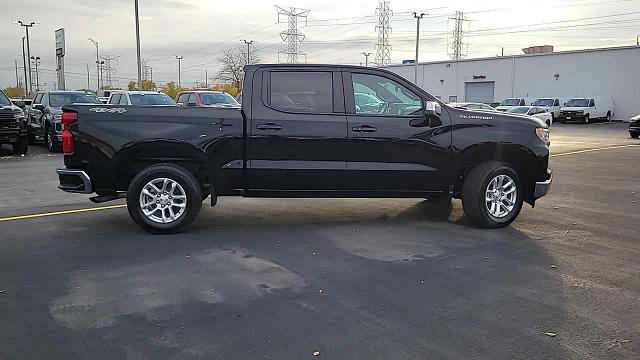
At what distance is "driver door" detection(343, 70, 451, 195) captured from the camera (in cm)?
677

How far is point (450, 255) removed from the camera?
5801mm

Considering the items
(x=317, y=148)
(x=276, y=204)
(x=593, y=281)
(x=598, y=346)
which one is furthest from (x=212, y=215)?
(x=598, y=346)

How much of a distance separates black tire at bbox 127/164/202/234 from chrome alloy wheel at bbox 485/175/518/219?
11.9 ft

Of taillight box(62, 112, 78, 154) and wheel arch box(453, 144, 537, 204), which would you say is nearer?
taillight box(62, 112, 78, 154)

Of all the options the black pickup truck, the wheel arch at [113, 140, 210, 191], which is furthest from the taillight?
the wheel arch at [113, 140, 210, 191]

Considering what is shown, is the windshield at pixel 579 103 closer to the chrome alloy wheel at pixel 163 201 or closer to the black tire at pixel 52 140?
the black tire at pixel 52 140

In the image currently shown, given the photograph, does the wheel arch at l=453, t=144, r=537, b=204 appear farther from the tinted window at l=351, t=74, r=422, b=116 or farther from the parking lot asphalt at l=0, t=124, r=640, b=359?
the tinted window at l=351, t=74, r=422, b=116

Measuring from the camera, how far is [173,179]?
21.5 ft

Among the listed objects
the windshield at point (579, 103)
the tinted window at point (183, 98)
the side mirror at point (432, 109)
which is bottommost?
the side mirror at point (432, 109)

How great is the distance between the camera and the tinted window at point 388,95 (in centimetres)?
688

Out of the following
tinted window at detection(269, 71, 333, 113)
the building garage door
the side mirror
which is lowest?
the side mirror

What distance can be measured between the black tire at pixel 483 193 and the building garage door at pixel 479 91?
2197 inches

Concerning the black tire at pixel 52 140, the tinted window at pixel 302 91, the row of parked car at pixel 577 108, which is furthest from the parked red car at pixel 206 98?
the row of parked car at pixel 577 108

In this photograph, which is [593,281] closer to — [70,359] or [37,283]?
[70,359]
